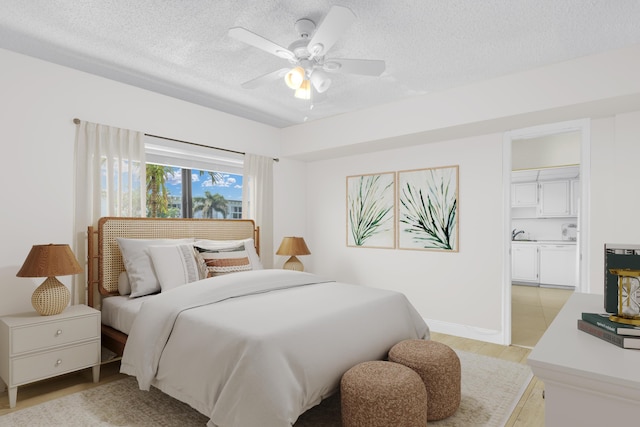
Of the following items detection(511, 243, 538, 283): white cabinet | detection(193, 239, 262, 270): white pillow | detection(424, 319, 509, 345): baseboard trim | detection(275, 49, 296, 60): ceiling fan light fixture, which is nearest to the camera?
detection(275, 49, 296, 60): ceiling fan light fixture

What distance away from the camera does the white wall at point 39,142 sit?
8.99ft

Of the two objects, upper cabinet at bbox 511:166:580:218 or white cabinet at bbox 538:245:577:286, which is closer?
white cabinet at bbox 538:245:577:286

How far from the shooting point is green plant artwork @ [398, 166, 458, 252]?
13.2ft

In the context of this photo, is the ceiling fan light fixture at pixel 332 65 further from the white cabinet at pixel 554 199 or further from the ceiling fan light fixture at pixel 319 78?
the white cabinet at pixel 554 199

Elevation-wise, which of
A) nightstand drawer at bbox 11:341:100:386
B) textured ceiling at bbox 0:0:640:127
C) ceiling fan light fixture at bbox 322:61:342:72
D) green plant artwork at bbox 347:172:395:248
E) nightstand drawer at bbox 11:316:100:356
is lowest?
nightstand drawer at bbox 11:341:100:386

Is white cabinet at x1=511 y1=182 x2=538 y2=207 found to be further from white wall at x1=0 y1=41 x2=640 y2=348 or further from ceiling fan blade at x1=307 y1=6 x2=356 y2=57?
ceiling fan blade at x1=307 y1=6 x2=356 y2=57

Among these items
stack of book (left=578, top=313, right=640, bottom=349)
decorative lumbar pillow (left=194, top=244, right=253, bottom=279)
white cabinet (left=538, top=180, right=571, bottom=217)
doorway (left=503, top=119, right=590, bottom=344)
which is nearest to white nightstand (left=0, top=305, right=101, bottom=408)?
decorative lumbar pillow (left=194, top=244, right=253, bottom=279)

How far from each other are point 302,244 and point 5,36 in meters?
3.31

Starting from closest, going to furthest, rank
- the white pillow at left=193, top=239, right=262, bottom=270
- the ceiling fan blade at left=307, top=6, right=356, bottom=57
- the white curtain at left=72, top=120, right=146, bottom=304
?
1. the ceiling fan blade at left=307, top=6, right=356, bottom=57
2. the white curtain at left=72, top=120, right=146, bottom=304
3. the white pillow at left=193, top=239, right=262, bottom=270

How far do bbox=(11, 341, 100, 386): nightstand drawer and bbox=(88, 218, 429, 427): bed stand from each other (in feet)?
0.57

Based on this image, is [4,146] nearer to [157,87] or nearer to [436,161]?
Result: [157,87]

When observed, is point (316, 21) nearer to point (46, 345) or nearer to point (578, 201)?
point (46, 345)

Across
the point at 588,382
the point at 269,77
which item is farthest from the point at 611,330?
the point at 269,77

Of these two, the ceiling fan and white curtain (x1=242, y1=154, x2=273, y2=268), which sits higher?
the ceiling fan
